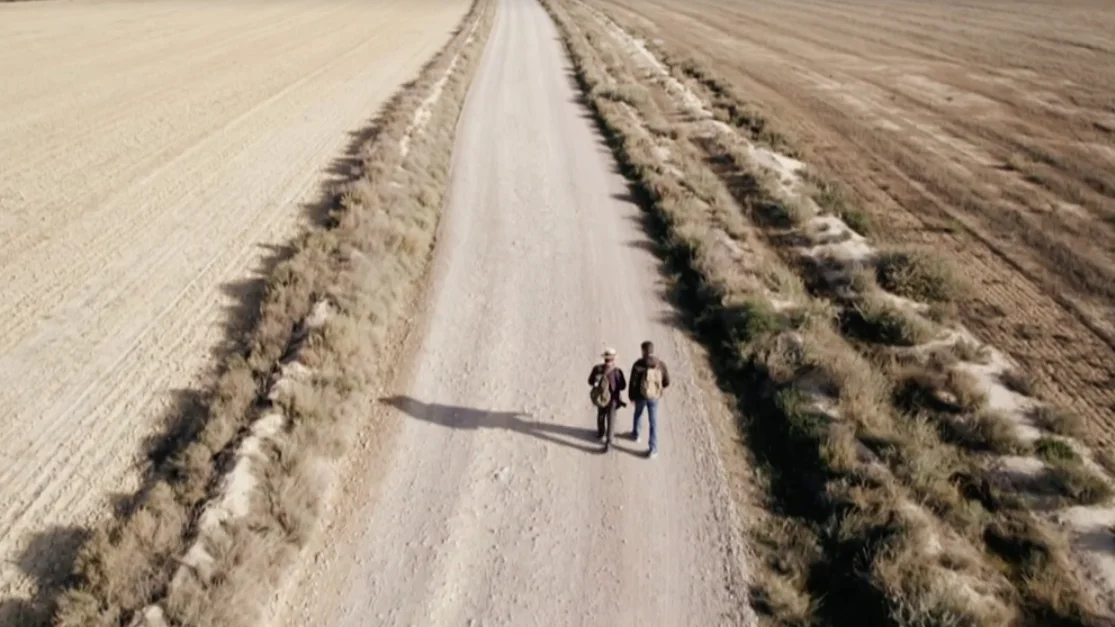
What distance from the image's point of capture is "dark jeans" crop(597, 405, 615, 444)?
32.3 feet

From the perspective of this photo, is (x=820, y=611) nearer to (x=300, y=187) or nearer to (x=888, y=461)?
(x=888, y=461)

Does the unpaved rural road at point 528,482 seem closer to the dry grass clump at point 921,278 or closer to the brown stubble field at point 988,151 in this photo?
the dry grass clump at point 921,278

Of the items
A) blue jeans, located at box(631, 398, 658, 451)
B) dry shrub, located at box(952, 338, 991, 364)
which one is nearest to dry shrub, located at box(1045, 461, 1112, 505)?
dry shrub, located at box(952, 338, 991, 364)

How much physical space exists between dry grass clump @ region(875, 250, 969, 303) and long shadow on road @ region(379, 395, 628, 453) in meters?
7.99

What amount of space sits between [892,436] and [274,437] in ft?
26.8

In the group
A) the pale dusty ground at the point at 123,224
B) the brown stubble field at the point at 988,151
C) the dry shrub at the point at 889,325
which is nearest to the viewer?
the pale dusty ground at the point at 123,224

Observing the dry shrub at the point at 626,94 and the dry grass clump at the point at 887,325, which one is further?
the dry shrub at the point at 626,94

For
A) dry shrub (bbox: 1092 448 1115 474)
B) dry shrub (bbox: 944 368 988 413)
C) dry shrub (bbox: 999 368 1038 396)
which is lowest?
dry shrub (bbox: 1092 448 1115 474)

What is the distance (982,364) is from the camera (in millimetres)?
12008

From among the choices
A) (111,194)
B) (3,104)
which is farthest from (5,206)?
(3,104)

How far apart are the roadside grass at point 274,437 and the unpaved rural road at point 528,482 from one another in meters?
0.53

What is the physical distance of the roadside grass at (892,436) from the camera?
7.76 m

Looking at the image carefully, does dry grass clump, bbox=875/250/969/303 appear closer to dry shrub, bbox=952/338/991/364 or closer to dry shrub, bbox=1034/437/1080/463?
dry shrub, bbox=952/338/991/364

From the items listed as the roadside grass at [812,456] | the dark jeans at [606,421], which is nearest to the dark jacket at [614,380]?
the dark jeans at [606,421]
